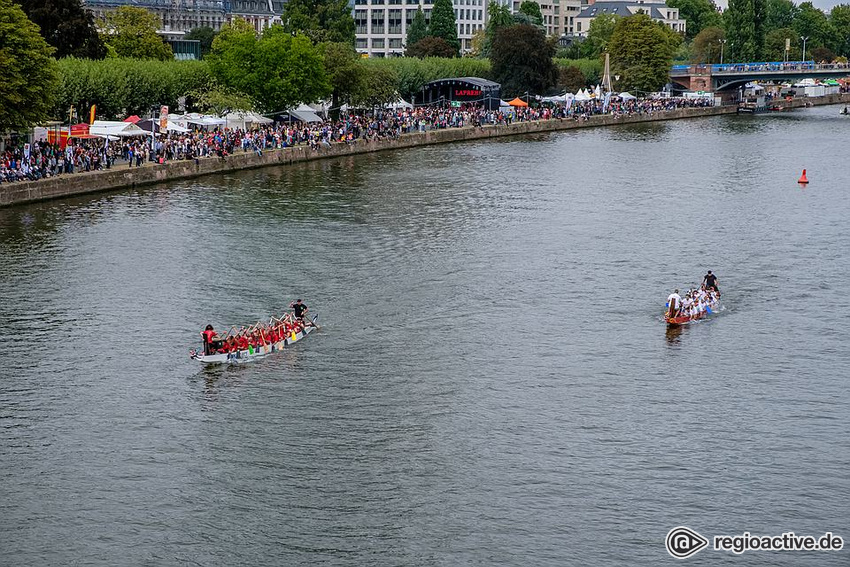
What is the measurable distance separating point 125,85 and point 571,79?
93.8 metres

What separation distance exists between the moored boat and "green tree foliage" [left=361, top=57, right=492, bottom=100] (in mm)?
93009

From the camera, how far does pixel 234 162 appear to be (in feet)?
334

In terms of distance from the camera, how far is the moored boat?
5019 cm

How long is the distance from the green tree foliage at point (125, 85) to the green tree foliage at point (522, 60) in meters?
53.5

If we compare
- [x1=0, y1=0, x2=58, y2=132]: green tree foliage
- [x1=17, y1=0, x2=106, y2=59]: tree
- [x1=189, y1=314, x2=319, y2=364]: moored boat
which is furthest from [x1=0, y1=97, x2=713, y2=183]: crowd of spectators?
[x1=189, y1=314, x2=319, y2=364]: moored boat

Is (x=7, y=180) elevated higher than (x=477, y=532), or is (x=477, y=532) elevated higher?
(x=7, y=180)

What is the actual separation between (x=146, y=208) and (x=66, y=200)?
17.1 ft

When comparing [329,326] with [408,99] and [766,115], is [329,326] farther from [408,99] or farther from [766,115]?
[766,115]

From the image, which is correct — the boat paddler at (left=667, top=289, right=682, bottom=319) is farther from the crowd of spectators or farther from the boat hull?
the crowd of spectators

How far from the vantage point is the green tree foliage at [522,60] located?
16212 centimetres

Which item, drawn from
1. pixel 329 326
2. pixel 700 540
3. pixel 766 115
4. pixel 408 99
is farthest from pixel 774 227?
pixel 766 115

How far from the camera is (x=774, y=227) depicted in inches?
3292

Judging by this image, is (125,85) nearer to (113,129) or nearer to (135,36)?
(113,129)

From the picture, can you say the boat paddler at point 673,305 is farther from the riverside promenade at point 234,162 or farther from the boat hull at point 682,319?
the riverside promenade at point 234,162
